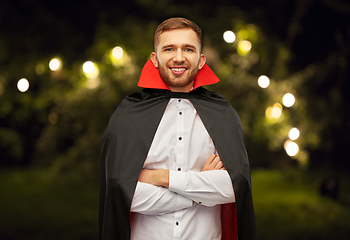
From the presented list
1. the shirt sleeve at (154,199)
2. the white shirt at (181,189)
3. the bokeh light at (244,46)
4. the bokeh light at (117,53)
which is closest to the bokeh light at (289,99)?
the bokeh light at (244,46)

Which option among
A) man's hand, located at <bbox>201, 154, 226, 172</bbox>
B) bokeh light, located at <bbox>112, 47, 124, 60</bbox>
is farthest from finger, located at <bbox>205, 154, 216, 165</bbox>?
bokeh light, located at <bbox>112, 47, 124, 60</bbox>

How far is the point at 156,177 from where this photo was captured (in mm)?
1655

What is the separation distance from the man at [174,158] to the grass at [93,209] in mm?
2361

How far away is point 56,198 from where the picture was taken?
4625mm

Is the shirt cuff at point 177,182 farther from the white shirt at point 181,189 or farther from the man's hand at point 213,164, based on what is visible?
the man's hand at point 213,164

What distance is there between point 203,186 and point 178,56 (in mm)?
635

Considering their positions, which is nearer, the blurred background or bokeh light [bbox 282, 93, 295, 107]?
bokeh light [bbox 282, 93, 295, 107]

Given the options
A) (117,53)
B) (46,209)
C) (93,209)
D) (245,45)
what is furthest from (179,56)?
(46,209)

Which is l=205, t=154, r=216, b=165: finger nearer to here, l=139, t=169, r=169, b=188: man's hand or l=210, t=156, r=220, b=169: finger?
l=210, t=156, r=220, b=169: finger

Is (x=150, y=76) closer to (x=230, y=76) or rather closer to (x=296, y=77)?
(x=230, y=76)

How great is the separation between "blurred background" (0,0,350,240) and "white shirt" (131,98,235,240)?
2412 millimetres

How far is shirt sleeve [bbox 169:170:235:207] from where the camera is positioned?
1606 mm

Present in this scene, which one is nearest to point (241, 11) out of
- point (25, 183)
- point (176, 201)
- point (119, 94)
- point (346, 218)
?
point (119, 94)

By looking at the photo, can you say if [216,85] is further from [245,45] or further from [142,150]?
[142,150]
